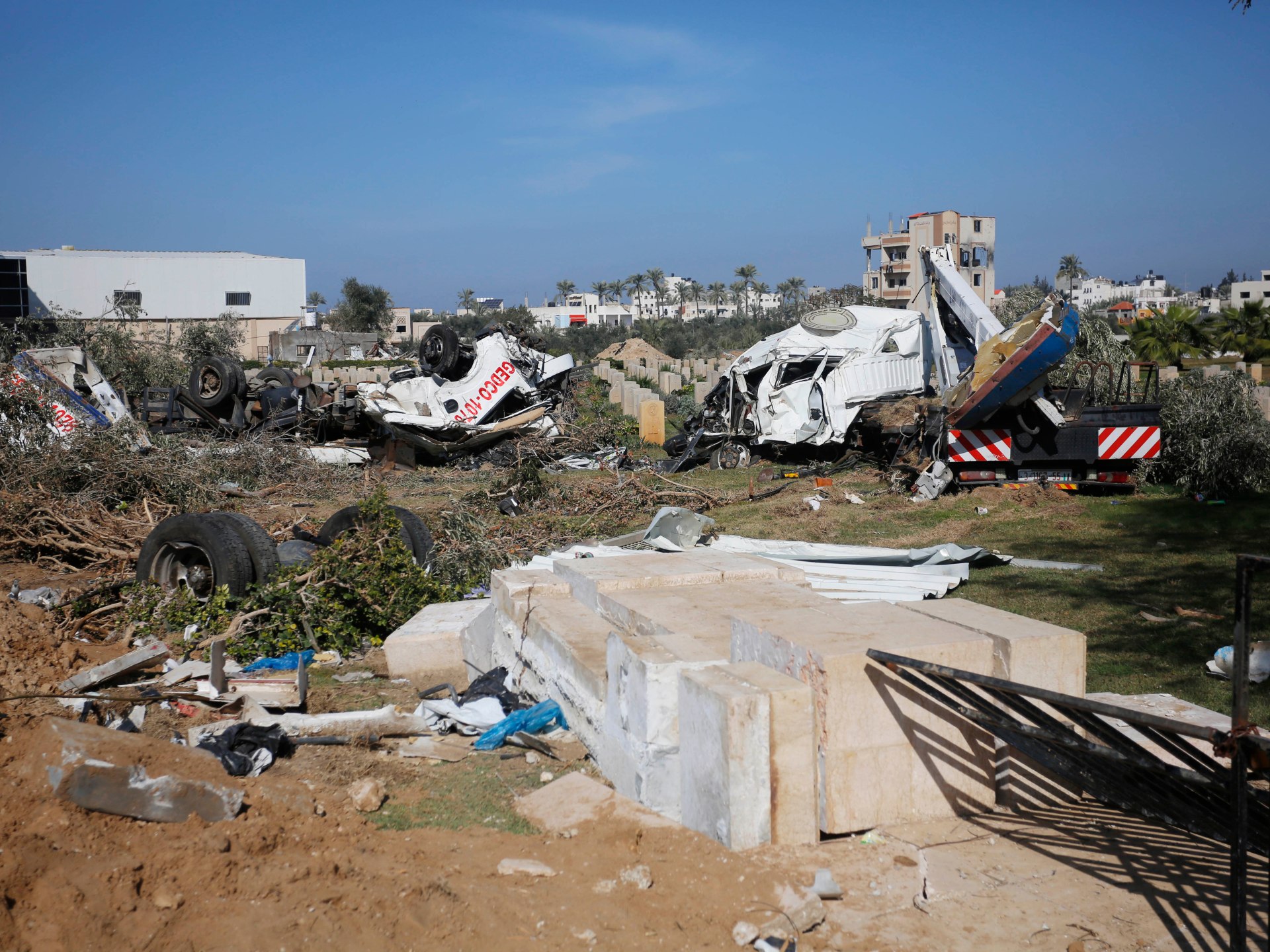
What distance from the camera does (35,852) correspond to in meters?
3.12

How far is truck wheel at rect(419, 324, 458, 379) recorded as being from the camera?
17.5 meters

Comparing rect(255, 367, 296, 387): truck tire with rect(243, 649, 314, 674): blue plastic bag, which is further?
rect(255, 367, 296, 387): truck tire

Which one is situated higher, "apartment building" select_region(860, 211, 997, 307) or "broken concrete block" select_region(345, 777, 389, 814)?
"apartment building" select_region(860, 211, 997, 307)

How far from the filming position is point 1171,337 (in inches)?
1057

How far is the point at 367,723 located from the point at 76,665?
8.31 feet

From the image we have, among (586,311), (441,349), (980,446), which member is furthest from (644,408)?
(586,311)

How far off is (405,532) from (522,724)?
161 inches

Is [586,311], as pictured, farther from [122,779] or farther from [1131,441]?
[122,779]

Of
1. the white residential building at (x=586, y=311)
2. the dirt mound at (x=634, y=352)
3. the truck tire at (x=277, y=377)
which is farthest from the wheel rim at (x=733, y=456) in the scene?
the white residential building at (x=586, y=311)

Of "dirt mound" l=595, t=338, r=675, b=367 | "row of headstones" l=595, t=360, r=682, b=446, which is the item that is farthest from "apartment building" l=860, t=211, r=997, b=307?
"row of headstones" l=595, t=360, r=682, b=446

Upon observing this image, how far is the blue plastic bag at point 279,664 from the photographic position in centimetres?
656

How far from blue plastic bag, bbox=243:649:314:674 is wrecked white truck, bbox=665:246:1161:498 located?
27.0 feet

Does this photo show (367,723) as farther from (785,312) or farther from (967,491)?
(785,312)

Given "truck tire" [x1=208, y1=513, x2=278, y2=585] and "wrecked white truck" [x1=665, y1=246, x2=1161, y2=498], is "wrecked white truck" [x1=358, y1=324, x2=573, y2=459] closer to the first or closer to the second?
"wrecked white truck" [x1=665, y1=246, x2=1161, y2=498]
